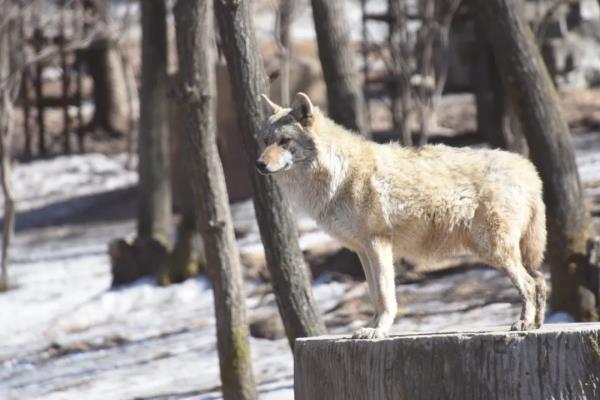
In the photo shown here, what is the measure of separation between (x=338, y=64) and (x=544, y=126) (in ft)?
9.42

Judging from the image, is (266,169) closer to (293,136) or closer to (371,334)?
(293,136)

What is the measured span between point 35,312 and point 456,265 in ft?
19.0

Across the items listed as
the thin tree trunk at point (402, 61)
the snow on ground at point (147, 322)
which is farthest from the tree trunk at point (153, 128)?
the thin tree trunk at point (402, 61)

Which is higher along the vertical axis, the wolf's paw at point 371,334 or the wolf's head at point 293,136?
the wolf's head at point 293,136

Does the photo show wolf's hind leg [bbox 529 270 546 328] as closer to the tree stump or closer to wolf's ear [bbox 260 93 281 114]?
the tree stump

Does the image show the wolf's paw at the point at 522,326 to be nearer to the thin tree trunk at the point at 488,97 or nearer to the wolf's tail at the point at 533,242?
the wolf's tail at the point at 533,242

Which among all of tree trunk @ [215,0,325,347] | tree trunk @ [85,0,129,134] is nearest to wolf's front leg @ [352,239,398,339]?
tree trunk @ [215,0,325,347]

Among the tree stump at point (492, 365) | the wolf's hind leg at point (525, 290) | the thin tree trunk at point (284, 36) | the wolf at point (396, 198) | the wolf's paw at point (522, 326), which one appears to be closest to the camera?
the tree stump at point (492, 365)

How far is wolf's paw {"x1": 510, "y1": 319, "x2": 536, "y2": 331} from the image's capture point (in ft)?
17.9

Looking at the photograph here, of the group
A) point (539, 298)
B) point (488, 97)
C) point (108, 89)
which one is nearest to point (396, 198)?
point (539, 298)

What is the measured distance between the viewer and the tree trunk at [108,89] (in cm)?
2988

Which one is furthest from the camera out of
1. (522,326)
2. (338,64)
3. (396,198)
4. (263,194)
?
(338,64)

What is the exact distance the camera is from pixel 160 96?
16.2 meters

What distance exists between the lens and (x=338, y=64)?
1188 centimetres
